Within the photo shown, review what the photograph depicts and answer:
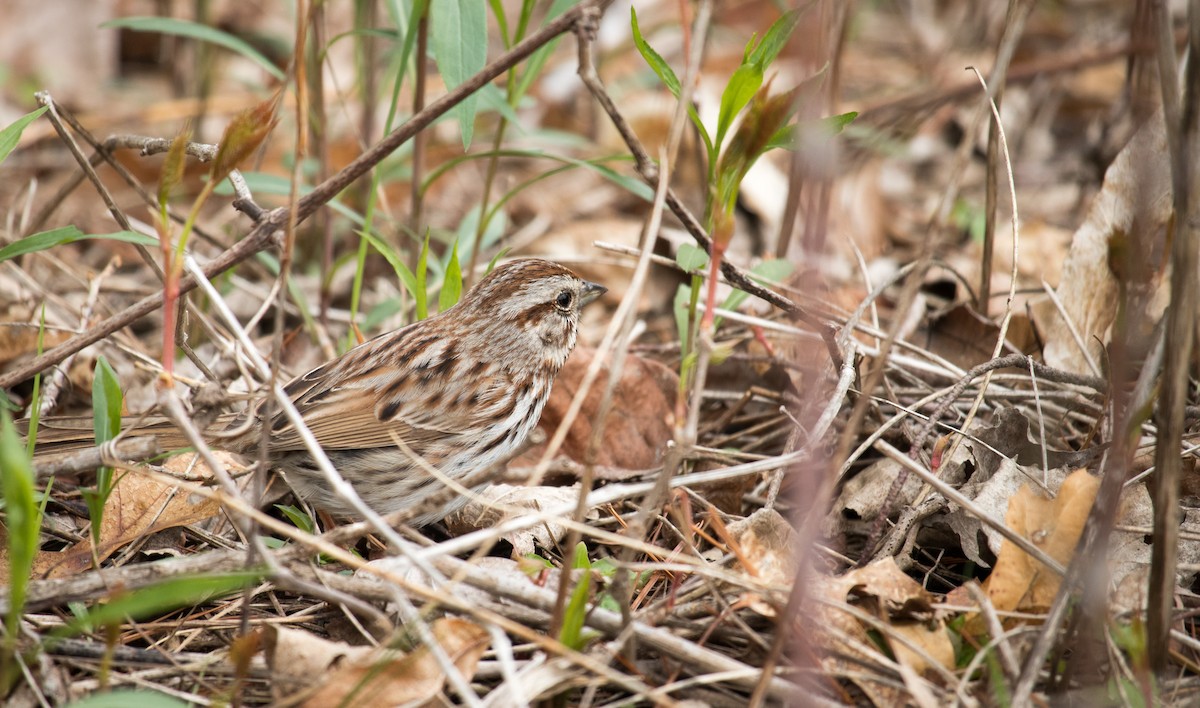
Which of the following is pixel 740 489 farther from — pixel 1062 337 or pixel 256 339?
pixel 256 339

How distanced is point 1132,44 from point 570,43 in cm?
432

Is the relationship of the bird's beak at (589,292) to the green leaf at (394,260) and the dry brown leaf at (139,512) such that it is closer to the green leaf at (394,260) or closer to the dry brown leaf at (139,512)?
the green leaf at (394,260)

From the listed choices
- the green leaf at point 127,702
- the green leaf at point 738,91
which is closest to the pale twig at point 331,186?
the green leaf at point 738,91

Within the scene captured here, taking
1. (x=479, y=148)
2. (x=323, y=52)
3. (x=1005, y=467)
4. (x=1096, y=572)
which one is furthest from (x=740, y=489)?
(x=479, y=148)

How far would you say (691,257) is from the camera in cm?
360

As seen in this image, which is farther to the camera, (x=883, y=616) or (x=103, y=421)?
(x=103, y=421)

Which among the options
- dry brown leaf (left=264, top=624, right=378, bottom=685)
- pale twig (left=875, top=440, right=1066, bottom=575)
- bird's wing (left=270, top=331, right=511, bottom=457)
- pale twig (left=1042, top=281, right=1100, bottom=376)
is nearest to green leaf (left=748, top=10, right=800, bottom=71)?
pale twig (left=875, top=440, right=1066, bottom=575)

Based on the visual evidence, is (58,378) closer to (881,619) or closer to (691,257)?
(691,257)

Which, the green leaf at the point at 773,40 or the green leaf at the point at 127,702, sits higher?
the green leaf at the point at 773,40

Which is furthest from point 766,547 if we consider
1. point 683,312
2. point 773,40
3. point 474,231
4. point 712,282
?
point 474,231

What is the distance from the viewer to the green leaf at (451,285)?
389cm

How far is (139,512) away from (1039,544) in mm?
2809

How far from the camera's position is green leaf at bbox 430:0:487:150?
3.28m

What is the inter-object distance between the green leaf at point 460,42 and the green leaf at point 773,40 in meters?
0.86
